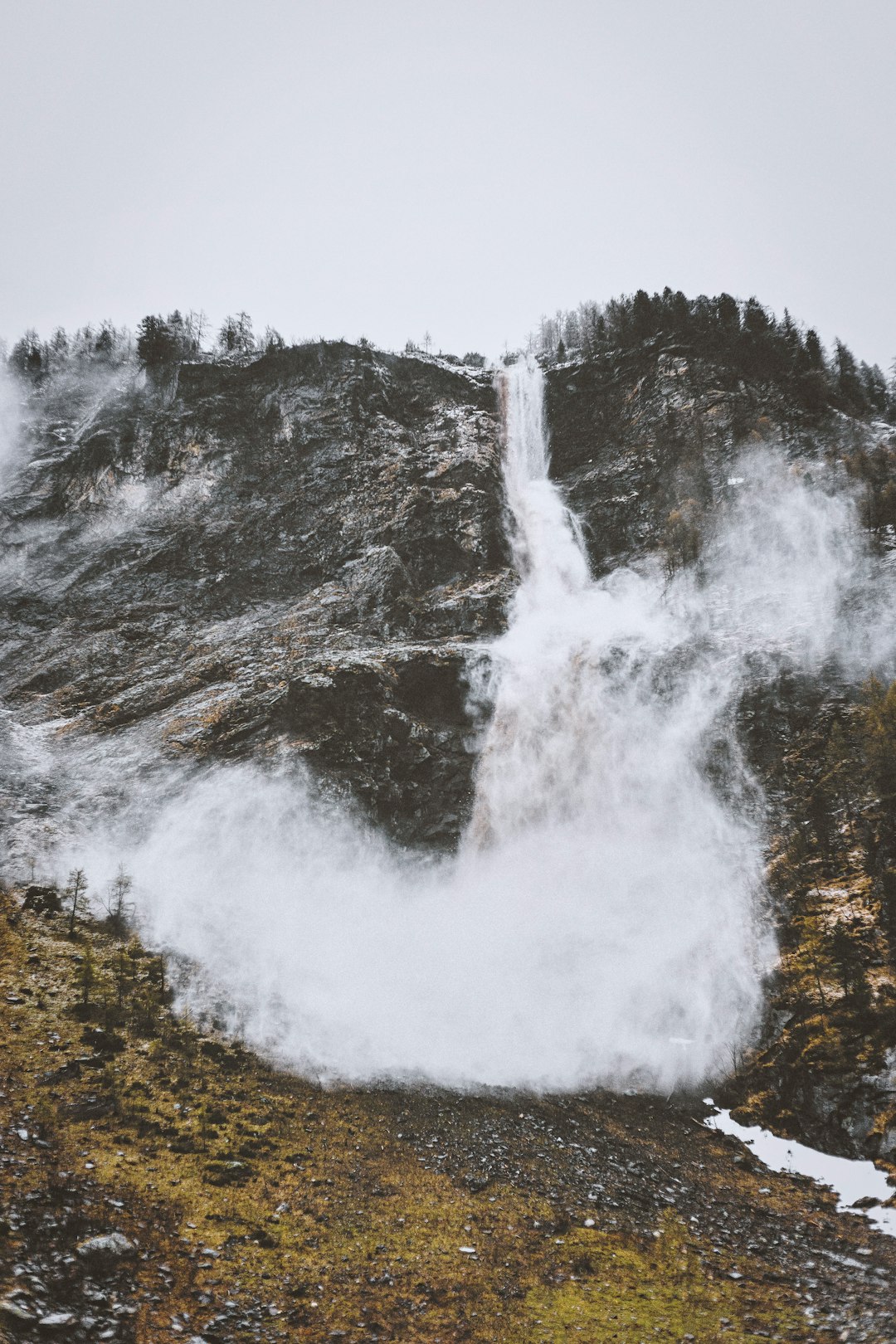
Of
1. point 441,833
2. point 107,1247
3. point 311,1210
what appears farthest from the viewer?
point 441,833

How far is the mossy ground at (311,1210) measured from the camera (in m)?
13.5

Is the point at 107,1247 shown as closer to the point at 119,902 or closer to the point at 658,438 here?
the point at 119,902

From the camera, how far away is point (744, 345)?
5962cm

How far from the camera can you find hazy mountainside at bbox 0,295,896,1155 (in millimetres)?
29594

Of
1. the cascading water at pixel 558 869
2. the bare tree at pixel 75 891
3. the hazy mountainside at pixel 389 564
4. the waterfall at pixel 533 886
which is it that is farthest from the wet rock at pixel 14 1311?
the hazy mountainside at pixel 389 564

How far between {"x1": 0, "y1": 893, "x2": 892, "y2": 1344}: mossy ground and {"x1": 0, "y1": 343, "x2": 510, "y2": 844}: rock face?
49.8 feet

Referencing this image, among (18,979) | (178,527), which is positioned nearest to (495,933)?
(18,979)

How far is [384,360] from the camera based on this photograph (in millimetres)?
62312

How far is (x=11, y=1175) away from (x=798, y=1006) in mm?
24705

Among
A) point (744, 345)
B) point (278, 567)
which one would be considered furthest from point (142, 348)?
point (744, 345)

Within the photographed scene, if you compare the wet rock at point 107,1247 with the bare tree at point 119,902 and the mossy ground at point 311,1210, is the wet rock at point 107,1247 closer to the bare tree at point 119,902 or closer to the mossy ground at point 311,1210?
the mossy ground at point 311,1210

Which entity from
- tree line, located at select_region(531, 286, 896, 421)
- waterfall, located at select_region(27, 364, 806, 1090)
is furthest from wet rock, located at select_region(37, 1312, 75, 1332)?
→ tree line, located at select_region(531, 286, 896, 421)

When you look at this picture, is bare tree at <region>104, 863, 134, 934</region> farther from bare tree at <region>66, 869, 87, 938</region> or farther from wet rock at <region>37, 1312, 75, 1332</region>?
wet rock at <region>37, 1312, 75, 1332</region>

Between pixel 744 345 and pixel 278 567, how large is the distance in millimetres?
42926
